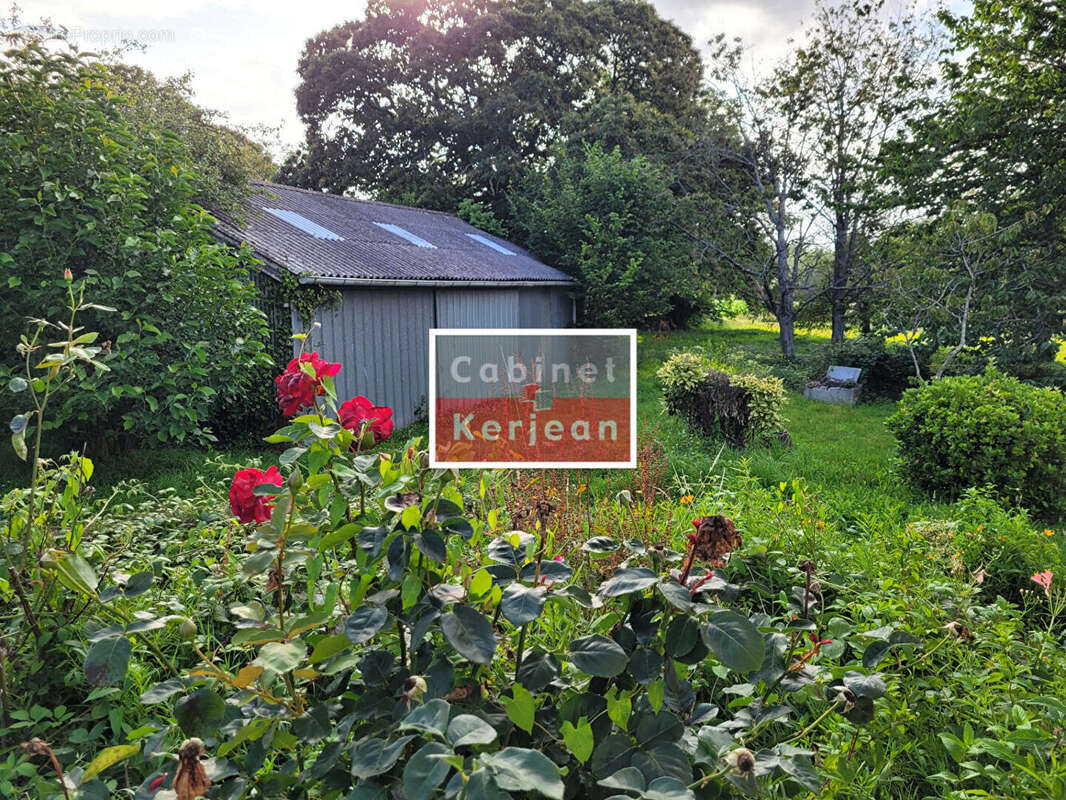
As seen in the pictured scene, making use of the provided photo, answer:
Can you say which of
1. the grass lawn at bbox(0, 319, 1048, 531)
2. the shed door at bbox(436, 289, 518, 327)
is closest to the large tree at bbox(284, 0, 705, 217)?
the shed door at bbox(436, 289, 518, 327)

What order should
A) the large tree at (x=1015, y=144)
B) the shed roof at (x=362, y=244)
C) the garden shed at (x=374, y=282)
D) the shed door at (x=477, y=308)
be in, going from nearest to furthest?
the garden shed at (x=374, y=282) < the shed roof at (x=362, y=244) < the large tree at (x=1015, y=144) < the shed door at (x=477, y=308)

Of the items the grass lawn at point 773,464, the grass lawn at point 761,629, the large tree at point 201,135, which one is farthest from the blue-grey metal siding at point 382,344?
the grass lawn at point 761,629

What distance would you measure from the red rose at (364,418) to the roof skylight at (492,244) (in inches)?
622

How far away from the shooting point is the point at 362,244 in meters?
11.3

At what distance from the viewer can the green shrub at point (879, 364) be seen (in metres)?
12.4

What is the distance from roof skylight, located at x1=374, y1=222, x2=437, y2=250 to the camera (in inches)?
528

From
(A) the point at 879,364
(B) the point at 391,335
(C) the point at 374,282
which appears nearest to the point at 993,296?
(A) the point at 879,364

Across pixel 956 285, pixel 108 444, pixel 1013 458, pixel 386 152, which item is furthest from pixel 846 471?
pixel 386 152

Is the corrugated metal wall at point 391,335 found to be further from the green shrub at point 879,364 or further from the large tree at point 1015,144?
the large tree at point 1015,144

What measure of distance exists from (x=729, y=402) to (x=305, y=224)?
317 inches

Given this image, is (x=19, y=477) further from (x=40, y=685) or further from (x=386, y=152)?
A: (x=386, y=152)

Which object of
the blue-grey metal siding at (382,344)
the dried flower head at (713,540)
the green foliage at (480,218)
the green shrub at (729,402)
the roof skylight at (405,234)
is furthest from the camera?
the green foliage at (480,218)

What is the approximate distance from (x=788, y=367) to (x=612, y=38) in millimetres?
17270

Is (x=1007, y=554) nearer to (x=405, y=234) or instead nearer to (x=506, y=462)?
(x=506, y=462)
